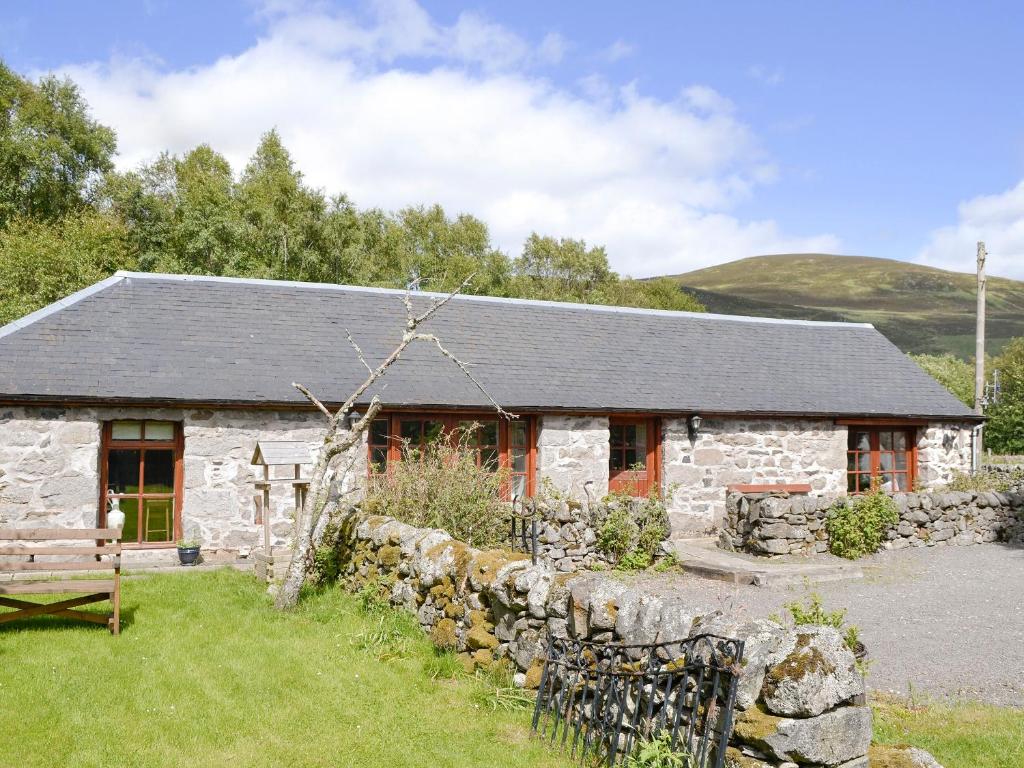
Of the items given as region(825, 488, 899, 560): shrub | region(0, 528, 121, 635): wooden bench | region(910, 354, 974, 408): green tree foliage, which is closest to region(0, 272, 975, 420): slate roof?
region(825, 488, 899, 560): shrub

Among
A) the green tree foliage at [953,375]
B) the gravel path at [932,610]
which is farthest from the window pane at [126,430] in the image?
the green tree foliage at [953,375]

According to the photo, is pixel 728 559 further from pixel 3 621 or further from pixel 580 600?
pixel 3 621

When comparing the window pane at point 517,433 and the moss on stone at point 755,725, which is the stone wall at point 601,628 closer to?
the moss on stone at point 755,725

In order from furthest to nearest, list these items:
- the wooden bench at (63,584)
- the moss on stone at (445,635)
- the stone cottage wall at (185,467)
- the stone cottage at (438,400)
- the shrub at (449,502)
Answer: the stone cottage at (438,400) → the stone cottage wall at (185,467) → the shrub at (449,502) → the wooden bench at (63,584) → the moss on stone at (445,635)

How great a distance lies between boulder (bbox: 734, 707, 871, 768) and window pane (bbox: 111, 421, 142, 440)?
34.7 ft

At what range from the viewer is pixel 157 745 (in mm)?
5266

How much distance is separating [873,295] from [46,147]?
458 feet

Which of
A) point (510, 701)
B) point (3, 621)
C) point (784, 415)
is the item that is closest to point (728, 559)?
point (784, 415)

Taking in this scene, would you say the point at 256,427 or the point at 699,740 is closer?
the point at 699,740

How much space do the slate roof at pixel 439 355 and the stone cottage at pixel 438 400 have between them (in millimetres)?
44

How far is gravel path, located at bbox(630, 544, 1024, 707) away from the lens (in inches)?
270

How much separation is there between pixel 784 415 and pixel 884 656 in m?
8.75

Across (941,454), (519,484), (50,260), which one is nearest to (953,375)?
(941,454)

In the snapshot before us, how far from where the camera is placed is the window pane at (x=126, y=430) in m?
12.3
